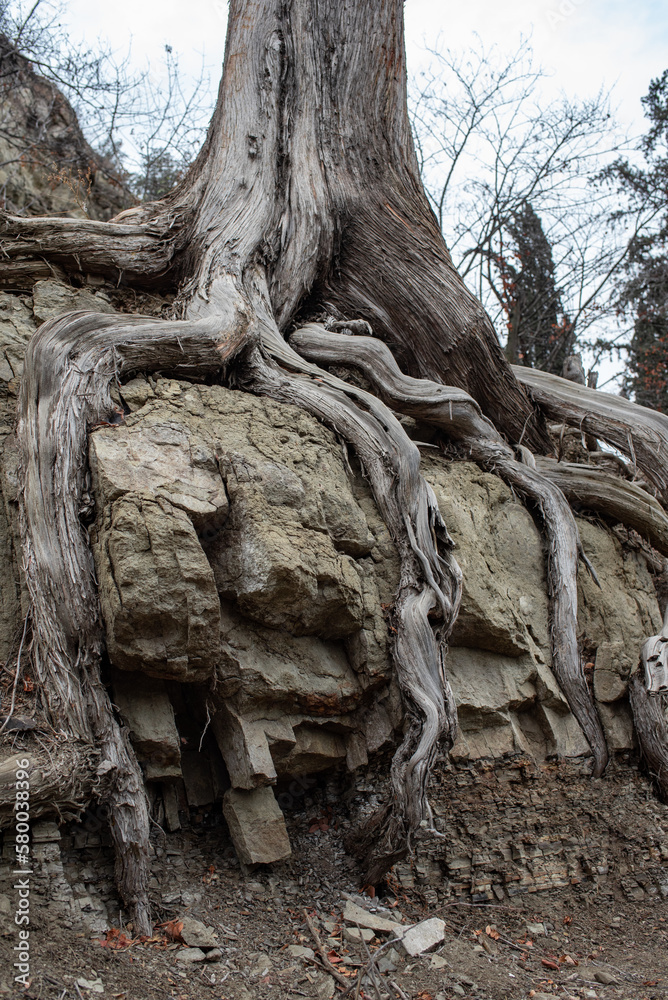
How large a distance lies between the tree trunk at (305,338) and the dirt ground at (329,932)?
25 centimetres

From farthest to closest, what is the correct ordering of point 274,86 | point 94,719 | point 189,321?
point 274,86 < point 189,321 < point 94,719

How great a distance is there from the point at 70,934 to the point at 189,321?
3.21m

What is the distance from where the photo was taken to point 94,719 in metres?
3.20

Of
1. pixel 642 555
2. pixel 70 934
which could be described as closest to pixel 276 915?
pixel 70 934

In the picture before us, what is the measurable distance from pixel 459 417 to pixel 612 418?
138 centimetres

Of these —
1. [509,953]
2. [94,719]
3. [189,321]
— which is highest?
[189,321]

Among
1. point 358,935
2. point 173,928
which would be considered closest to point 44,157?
point 173,928

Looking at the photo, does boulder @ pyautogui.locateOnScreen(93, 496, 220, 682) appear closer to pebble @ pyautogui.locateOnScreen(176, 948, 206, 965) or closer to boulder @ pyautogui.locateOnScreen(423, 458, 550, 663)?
pebble @ pyautogui.locateOnScreen(176, 948, 206, 965)

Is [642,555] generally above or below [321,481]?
below

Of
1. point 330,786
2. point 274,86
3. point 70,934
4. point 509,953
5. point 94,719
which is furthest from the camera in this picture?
point 274,86

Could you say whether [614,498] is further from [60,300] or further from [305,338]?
[60,300]

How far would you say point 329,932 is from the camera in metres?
3.27

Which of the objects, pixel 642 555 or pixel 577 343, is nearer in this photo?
pixel 642 555

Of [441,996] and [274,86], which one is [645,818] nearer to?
[441,996]
